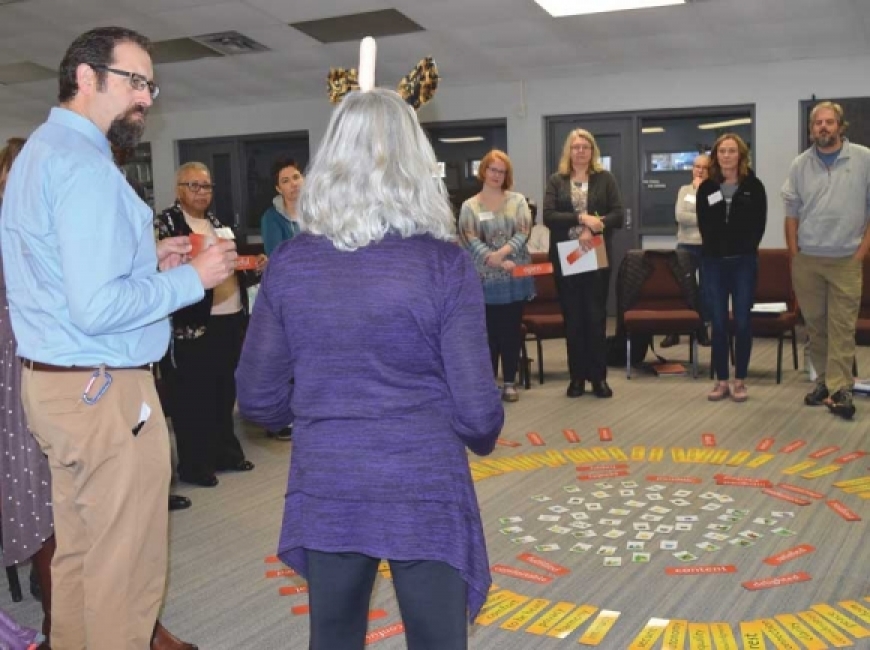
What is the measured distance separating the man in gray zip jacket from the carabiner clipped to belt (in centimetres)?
467

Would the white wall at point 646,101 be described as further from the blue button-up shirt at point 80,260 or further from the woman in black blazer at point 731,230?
the blue button-up shirt at point 80,260

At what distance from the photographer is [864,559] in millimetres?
3375

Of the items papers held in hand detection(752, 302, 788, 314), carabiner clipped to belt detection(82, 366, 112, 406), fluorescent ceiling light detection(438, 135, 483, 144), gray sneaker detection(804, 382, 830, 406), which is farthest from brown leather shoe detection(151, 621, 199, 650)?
fluorescent ceiling light detection(438, 135, 483, 144)

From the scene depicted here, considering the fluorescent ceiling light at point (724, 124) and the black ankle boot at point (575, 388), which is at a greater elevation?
the fluorescent ceiling light at point (724, 124)

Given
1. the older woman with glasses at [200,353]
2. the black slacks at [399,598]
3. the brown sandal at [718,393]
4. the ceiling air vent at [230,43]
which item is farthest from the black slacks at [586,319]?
the ceiling air vent at [230,43]

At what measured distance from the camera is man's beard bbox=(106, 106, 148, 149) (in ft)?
7.17

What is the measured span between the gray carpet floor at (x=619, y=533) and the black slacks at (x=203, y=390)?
0.18 m

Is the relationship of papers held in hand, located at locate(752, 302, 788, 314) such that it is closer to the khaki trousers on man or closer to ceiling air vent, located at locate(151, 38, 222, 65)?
the khaki trousers on man

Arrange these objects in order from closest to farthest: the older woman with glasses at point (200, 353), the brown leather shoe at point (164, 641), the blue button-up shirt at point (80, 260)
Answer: the blue button-up shirt at point (80, 260), the brown leather shoe at point (164, 641), the older woman with glasses at point (200, 353)

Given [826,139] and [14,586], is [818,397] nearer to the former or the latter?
[826,139]

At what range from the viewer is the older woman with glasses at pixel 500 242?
6.09 metres

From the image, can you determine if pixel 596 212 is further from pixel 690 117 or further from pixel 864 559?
pixel 690 117

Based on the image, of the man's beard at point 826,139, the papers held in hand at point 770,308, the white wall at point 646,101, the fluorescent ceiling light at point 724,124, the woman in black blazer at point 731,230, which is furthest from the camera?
the fluorescent ceiling light at point 724,124

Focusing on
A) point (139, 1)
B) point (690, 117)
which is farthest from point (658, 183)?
point (139, 1)
